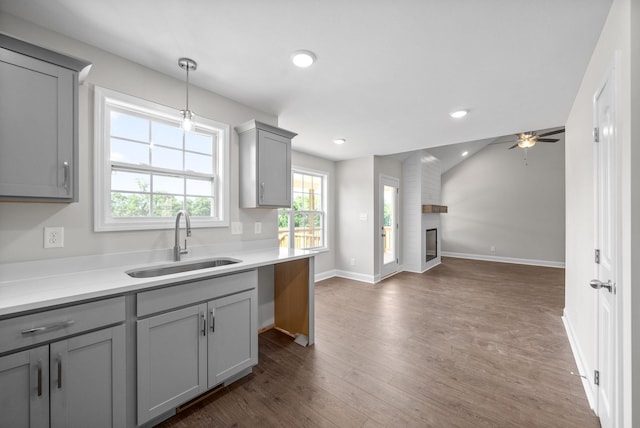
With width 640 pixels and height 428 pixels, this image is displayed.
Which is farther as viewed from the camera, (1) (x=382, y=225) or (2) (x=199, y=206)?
(1) (x=382, y=225)

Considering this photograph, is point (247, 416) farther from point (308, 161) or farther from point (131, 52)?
point (308, 161)

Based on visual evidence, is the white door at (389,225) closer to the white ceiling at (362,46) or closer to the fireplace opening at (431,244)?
the fireplace opening at (431,244)

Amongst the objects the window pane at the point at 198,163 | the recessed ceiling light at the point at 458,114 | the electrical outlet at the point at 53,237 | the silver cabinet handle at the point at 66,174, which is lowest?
the electrical outlet at the point at 53,237

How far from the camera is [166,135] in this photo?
2281mm

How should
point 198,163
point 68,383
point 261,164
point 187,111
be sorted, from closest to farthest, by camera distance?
point 68,383
point 187,111
point 198,163
point 261,164

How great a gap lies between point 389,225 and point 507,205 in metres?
3.82

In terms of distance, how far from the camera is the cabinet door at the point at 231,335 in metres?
1.82

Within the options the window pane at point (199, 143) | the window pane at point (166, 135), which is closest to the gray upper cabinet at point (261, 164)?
the window pane at point (199, 143)

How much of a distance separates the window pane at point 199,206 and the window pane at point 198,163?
0.27m

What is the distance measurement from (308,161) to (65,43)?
11.4 ft

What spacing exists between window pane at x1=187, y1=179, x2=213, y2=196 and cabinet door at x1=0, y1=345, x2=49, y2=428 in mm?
1477

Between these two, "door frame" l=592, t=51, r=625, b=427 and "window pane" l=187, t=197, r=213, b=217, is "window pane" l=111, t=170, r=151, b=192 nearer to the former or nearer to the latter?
"window pane" l=187, t=197, r=213, b=217

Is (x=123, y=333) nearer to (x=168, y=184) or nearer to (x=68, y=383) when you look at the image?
(x=68, y=383)

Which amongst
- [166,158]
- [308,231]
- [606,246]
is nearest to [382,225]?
[308,231]
